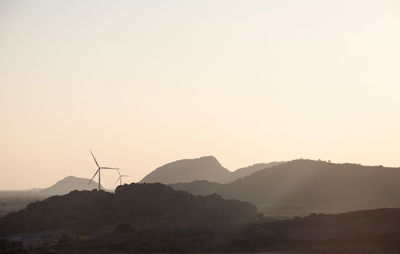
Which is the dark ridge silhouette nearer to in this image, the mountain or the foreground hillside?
the foreground hillside

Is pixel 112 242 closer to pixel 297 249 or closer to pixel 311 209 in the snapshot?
pixel 297 249

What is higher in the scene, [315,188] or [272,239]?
[315,188]

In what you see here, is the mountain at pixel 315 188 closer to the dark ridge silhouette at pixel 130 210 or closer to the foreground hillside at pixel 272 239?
the dark ridge silhouette at pixel 130 210

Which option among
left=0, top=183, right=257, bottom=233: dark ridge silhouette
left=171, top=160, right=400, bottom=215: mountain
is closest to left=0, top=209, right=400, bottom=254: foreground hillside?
left=0, top=183, right=257, bottom=233: dark ridge silhouette

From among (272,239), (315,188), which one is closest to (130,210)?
(272,239)

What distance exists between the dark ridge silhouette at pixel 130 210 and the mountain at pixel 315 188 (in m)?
30.3

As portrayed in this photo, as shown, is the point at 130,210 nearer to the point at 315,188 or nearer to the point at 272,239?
the point at 272,239

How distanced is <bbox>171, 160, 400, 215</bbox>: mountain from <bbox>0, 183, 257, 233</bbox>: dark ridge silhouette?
30346mm

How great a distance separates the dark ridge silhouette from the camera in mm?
99312

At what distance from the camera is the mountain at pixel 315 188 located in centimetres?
14125

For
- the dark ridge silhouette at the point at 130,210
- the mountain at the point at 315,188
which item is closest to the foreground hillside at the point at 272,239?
the dark ridge silhouette at the point at 130,210

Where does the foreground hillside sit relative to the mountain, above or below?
below

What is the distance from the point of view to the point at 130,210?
106 m

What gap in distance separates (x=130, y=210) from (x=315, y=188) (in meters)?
73.9
